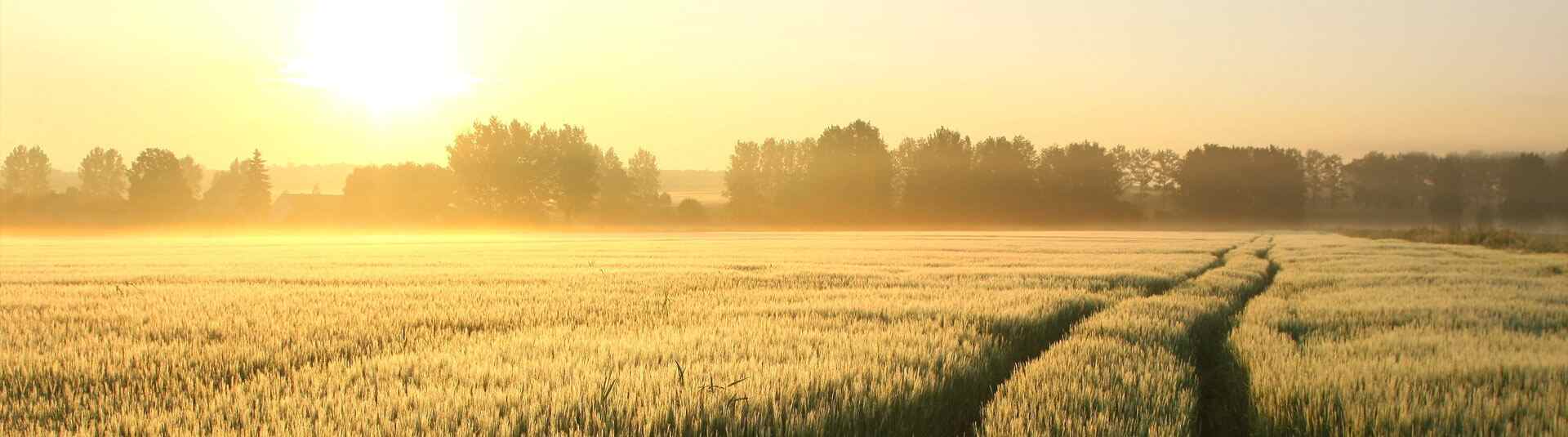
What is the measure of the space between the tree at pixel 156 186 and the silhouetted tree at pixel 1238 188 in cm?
10857

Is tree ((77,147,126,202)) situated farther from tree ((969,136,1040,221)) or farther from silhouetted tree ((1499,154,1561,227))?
silhouetted tree ((1499,154,1561,227))

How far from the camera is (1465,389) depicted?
4410mm

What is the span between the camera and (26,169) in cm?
12394

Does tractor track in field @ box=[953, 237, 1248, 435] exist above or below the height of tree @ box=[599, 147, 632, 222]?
below

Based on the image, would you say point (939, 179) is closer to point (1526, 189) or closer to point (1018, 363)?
point (1526, 189)

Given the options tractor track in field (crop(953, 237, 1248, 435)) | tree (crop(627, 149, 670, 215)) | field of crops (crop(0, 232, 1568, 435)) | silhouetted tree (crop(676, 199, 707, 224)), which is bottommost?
tractor track in field (crop(953, 237, 1248, 435))

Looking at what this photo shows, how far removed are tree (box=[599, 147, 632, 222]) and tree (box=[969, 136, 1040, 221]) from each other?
121 feet

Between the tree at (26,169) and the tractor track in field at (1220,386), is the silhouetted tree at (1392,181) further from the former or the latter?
the tree at (26,169)

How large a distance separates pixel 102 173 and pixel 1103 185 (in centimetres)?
13869

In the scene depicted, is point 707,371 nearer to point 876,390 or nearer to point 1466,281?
point 876,390

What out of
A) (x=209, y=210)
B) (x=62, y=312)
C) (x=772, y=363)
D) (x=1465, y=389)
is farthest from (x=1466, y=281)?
(x=209, y=210)

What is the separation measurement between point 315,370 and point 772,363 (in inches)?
103

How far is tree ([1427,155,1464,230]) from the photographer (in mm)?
98562

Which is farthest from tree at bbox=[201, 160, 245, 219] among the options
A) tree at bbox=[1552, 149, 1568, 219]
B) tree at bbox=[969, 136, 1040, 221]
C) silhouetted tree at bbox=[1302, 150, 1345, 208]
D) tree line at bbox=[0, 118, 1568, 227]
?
tree at bbox=[1552, 149, 1568, 219]
